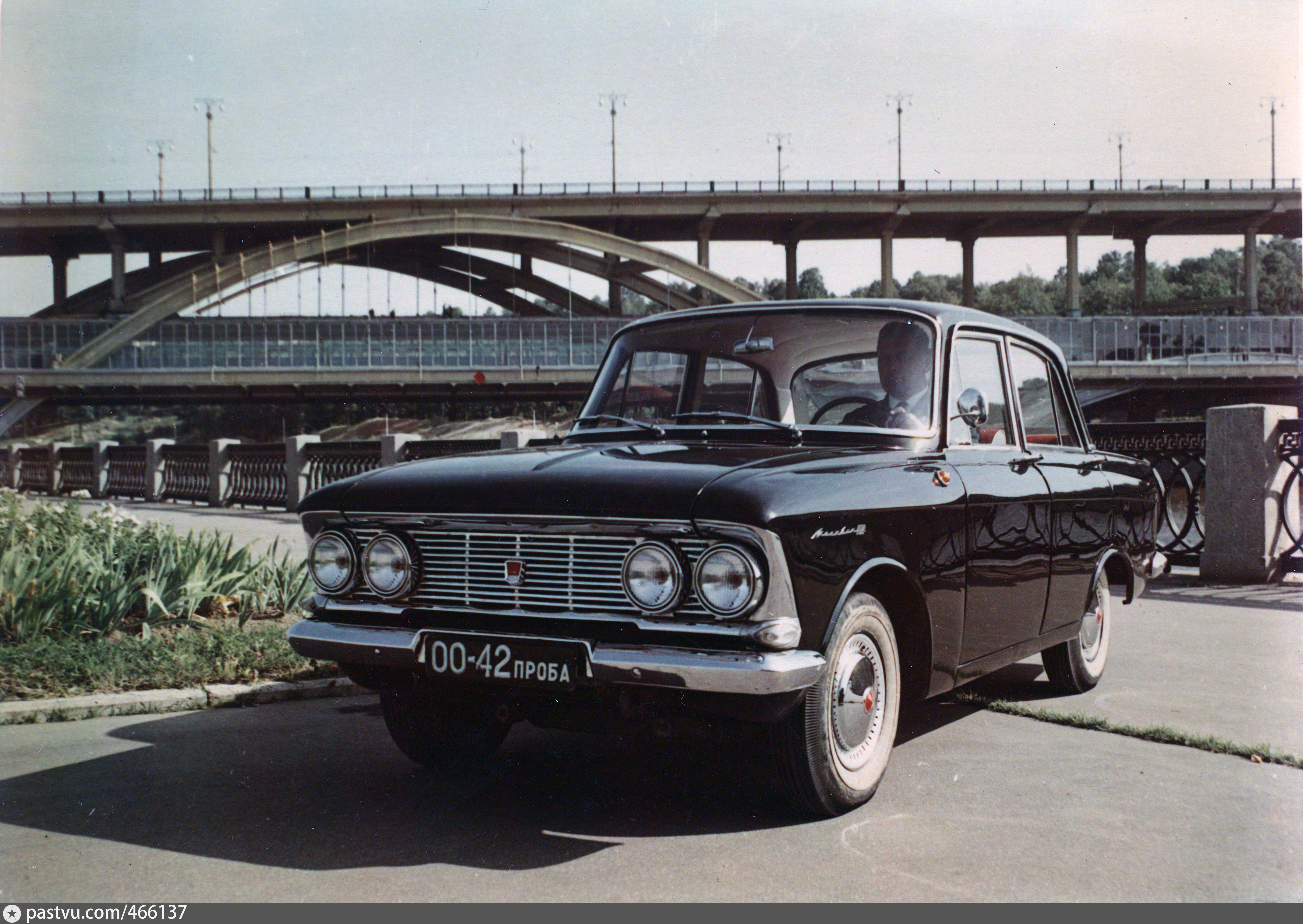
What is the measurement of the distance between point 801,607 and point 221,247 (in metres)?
96.5

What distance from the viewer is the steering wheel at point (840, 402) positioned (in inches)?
196

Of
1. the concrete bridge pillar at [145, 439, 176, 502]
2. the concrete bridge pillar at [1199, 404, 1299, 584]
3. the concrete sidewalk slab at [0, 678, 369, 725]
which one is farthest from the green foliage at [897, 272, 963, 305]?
the concrete sidewalk slab at [0, 678, 369, 725]

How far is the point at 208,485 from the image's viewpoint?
23469 mm

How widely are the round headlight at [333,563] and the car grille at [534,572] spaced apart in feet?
0.49

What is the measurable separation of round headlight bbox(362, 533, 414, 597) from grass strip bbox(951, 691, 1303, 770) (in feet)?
10.4

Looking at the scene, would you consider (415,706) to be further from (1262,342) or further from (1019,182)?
(1019,182)

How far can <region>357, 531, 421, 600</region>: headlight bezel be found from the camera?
165 inches

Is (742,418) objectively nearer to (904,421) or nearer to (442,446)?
(904,421)

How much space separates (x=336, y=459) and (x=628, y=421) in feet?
53.7

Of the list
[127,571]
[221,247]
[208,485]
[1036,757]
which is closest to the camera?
[1036,757]

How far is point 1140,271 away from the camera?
92.8 m

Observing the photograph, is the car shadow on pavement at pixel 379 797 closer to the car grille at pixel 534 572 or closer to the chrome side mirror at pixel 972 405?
the car grille at pixel 534 572

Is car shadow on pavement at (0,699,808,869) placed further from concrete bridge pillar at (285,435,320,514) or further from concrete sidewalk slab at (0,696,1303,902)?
concrete bridge pillar at (285,435,320,514)

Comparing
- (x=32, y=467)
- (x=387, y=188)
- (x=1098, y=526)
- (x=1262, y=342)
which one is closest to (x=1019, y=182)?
(x=1262, y=342)
